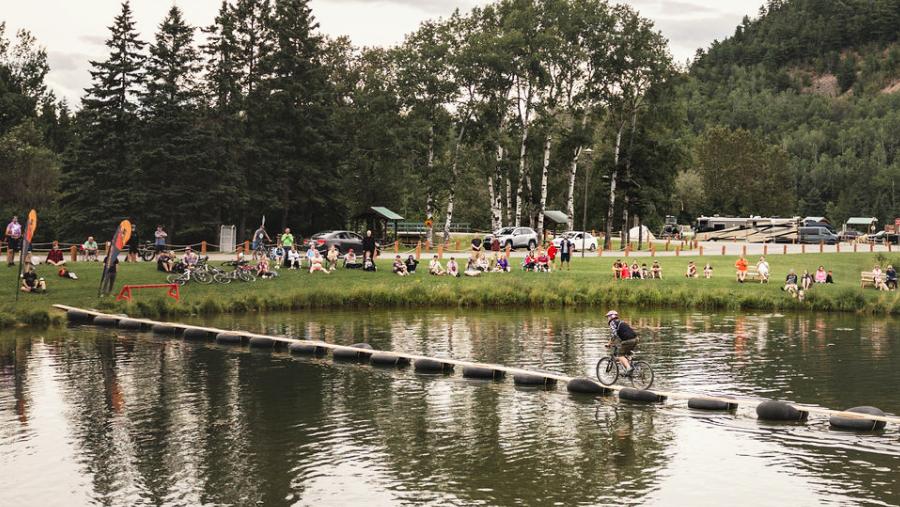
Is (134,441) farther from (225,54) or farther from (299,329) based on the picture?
(225,54)

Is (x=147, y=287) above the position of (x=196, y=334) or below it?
above

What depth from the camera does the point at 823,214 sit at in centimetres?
16712

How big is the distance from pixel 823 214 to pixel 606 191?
323ft

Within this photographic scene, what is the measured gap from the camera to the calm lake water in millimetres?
16453

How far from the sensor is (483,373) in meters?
27.0

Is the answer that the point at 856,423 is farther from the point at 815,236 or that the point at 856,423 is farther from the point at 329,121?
the point at 815,236

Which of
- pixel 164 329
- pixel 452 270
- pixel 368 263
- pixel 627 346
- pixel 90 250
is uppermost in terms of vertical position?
pixel 90 250

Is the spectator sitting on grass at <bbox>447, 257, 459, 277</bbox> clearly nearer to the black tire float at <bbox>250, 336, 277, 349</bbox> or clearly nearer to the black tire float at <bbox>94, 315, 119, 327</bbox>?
the black tire float at <bbox>94, 315, 119, 327</bbox>

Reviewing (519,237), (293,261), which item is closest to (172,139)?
(293,261)

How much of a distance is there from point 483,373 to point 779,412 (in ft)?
27.9

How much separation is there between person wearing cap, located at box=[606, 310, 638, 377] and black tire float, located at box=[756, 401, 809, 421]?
374 cm

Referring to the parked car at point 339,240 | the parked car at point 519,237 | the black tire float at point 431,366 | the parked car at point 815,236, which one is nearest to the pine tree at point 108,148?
the parked car at point 339,240

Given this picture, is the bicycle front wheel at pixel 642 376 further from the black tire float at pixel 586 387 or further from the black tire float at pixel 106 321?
the black tire float at pixel 106 321

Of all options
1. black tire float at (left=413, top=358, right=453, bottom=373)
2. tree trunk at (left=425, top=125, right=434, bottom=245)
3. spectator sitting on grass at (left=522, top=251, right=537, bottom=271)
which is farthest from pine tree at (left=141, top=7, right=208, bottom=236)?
black tire float at (left=413, top=358, right=453, bottom=373)
